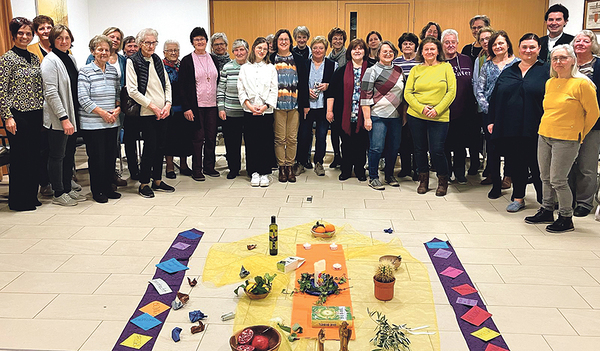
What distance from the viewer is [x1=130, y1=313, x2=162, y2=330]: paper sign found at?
261 centimetres

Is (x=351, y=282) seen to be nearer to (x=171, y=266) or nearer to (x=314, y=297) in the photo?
(x=314, y=297)

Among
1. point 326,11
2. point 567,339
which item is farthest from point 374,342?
point 326,11

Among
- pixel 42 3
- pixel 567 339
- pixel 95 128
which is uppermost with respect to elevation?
pixel 42 3

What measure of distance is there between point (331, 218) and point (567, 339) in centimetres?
214

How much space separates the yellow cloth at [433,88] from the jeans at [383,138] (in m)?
0.35

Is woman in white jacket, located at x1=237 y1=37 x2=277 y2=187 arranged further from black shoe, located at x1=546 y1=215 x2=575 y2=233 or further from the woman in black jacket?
black shoe, located at x1=546 y1=215 x2=575 y2=233

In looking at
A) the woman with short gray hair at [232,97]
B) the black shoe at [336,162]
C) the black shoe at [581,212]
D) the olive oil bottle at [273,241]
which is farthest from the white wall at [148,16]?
the black shoe at [581,212]

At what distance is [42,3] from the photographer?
22.2 ft

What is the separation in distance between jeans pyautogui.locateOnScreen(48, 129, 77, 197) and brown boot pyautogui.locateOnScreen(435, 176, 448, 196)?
340 centimetres

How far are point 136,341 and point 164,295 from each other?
499 mm

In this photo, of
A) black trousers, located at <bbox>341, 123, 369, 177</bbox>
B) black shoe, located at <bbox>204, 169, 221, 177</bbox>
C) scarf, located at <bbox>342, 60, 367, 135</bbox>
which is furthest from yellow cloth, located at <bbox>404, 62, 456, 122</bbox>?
black shoe, located at <bbox>204, 169, 221, 177</bbox>

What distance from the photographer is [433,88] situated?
4762 millimetres

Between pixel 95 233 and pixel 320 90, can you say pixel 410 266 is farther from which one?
pixel 320 90

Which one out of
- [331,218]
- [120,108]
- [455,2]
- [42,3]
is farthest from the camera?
[455,2]
